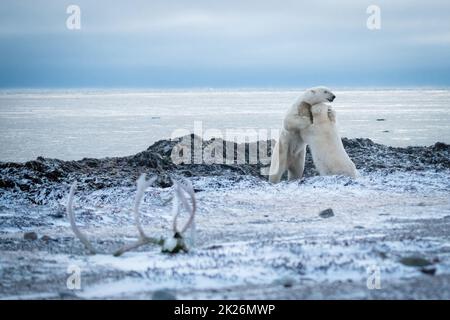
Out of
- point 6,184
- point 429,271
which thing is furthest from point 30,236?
point 429,271

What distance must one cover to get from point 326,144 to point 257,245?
5.31m

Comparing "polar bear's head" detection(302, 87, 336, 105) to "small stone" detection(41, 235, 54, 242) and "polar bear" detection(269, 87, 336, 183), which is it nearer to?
"polar bear" detection(269, 87, 336, 183)

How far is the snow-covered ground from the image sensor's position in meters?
4.96

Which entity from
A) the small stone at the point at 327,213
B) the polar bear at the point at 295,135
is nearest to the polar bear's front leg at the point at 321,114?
the polar bear at the point at 295,135

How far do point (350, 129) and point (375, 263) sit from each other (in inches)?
903

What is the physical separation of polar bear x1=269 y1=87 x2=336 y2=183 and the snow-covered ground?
137 cm

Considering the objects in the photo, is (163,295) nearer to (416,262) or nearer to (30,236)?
(416,262)

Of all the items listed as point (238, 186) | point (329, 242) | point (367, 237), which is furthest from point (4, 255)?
point (238, 186)

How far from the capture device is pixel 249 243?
21.4ft

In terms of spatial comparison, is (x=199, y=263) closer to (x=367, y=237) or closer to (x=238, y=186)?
(x=367, y=237)

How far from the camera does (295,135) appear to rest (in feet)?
38.7

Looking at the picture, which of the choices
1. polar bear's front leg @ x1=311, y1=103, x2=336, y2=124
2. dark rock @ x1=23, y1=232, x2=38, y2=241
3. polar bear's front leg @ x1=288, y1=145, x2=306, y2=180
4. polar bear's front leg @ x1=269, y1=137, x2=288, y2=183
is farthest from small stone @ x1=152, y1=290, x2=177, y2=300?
polar bear's front leg @ x1=288, y1=145, x2=306, y2=180

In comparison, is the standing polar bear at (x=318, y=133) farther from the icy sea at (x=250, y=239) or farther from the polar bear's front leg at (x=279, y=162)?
the icy sea at (x=250, y=239)

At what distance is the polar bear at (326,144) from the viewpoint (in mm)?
11328
